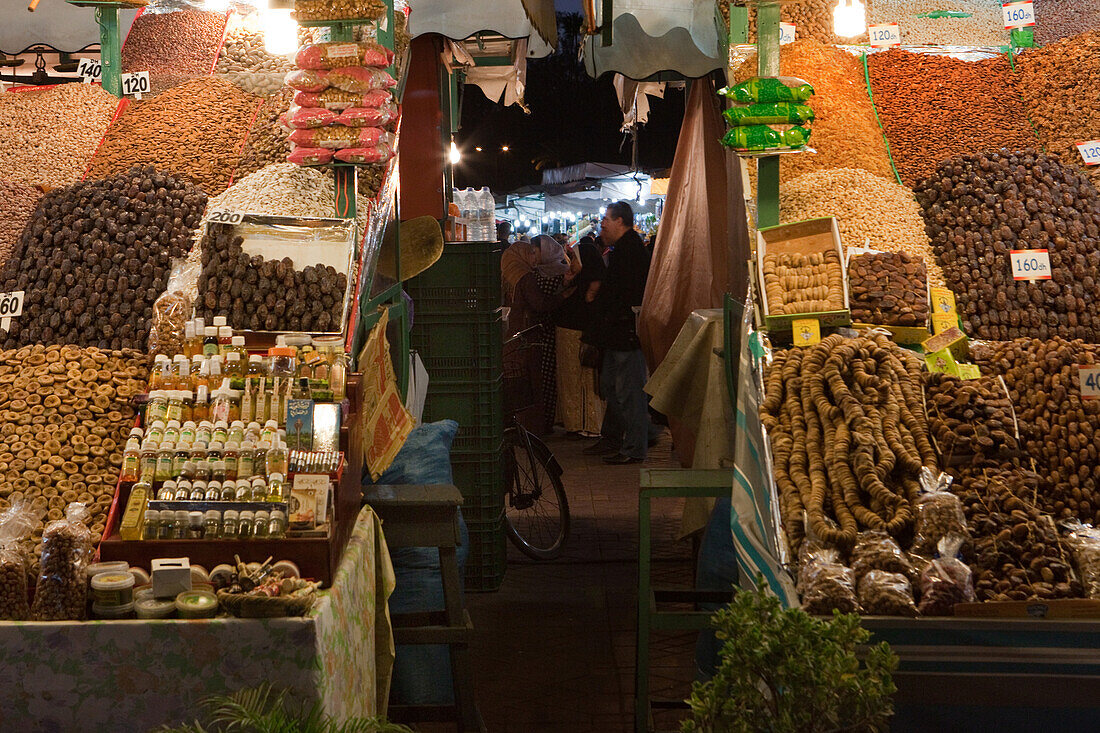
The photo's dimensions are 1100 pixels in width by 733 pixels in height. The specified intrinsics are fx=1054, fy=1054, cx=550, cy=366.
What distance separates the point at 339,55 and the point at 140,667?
222cm

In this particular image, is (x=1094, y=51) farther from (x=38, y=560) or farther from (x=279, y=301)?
(x=38, y=560)

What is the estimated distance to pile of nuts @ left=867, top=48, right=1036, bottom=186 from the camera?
477 cm

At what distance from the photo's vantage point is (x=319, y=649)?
7.27 ft

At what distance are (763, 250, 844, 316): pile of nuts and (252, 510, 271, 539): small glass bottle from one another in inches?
70.0

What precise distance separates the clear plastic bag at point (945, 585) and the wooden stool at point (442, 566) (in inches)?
55.6

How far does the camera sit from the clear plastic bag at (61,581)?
223 cm

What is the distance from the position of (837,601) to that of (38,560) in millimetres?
1850

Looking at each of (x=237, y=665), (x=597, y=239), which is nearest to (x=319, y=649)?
(x=237, y=665)

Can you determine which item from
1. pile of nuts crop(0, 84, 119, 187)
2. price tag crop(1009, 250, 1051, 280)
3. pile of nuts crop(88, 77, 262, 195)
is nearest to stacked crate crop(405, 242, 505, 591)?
pile of nuts crop(88, 77, 262, 195)

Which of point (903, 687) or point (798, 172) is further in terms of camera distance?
point (798, 172)

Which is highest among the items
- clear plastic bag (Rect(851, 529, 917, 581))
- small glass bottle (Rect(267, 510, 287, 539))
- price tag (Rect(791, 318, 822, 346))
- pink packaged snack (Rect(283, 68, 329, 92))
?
pink packaged snack (Rect(283, 68, 329, 92))

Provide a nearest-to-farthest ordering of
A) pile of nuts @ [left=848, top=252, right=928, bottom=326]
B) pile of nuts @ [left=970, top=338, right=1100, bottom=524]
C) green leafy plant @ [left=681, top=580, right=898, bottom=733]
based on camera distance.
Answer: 1. green leafy plant @ [left=681, top=580, right=898, bottom=733]
2. pile of nuts @ [left=970, top=338, right=1100, bottom=524]
3. pile of nuts @ [left=848, top=252, right=928, bottom=326]

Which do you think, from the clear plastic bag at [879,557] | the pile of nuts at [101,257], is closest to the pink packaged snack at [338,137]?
the pile of nuts at [101,257]

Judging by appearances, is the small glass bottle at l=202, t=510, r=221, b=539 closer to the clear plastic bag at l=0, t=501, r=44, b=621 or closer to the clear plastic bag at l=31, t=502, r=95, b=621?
the clear plastic bag at l=31, t=502, r=95, b=621
